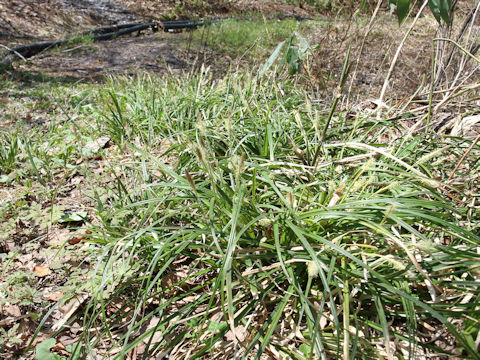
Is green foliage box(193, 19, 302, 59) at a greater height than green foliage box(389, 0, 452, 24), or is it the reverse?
green foliage box(389, 0, 452, 24)

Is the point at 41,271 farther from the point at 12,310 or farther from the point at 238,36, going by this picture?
the point at 238,36

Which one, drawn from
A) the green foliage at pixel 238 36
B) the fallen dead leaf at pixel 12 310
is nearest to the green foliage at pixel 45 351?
the fallen dead leaf at pixel 12 310

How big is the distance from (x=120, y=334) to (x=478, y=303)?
4.59 ft

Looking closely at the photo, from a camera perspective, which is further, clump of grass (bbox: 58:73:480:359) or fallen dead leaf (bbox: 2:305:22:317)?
fallen dead leaf (bbox: 2:305:22:317)

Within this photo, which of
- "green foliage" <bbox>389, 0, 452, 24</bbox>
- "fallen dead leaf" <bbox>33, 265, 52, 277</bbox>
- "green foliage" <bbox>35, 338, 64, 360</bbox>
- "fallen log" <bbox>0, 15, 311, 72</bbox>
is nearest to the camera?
"green foliage" <bbox>389, 0, 452, 24</bbox>

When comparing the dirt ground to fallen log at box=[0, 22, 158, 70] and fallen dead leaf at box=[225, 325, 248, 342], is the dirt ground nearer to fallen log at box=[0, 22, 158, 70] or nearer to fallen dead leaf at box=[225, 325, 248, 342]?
fallen log at box=[0, 22, 158, 70]

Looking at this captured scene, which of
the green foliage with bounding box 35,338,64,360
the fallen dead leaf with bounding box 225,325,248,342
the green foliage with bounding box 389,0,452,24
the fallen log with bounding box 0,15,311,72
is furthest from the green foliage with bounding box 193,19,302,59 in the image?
the green foliage with bounding box 35,338,64,360

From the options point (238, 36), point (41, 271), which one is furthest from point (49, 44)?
point (41, 271)

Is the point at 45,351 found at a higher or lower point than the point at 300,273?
lower

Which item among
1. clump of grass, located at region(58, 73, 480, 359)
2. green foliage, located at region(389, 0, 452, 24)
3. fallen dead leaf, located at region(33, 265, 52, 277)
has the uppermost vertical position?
green foliage, located at region(389, 0, 452, 24)

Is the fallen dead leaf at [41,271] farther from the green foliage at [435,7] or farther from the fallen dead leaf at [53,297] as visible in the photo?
the green foliage at [435,7]

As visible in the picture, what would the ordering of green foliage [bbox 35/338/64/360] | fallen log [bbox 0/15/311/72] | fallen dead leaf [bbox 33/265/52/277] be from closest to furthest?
green foliage [bbox 35/338/64/360]
fallen dead leaf [bbox 33/265/52/277]
fallen log [bbox 0/15/311/72]

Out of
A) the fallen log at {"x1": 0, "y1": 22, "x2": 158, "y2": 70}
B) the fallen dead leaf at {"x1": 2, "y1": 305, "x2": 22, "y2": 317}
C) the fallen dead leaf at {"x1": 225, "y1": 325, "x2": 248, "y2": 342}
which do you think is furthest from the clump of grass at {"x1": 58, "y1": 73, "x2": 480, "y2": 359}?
the fallen log at {"x1": 0, "y1": 22, "x2": 158, "y2": 70}

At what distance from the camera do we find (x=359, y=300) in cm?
133
